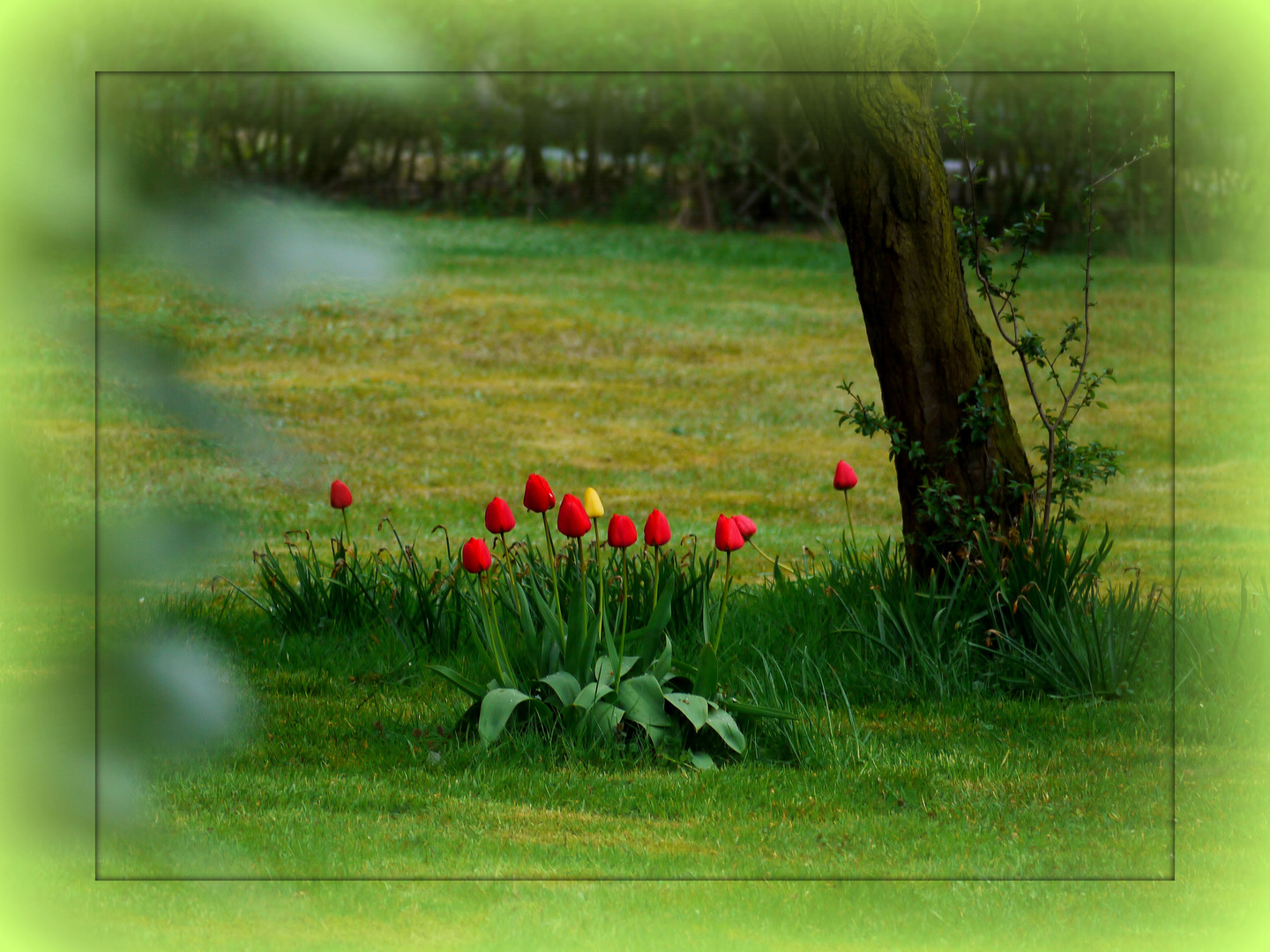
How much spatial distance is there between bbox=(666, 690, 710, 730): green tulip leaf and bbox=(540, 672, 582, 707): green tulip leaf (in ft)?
0.87

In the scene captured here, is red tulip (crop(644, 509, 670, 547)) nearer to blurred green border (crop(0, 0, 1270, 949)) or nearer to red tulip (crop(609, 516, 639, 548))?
red tulip (crop(609, 516, 639, 548))

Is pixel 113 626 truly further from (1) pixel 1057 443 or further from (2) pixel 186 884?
(1) pixel 1057 443

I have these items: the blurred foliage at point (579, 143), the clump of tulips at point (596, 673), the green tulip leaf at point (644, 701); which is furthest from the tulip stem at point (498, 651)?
the blurred foliage at point (579, 143)

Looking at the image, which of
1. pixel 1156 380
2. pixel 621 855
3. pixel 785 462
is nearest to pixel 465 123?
pixel 785 462

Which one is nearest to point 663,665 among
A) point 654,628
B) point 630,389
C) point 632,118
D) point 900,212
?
point 654,628

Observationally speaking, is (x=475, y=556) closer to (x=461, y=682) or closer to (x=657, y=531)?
(x=461, y=682)

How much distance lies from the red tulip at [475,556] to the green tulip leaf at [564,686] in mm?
393

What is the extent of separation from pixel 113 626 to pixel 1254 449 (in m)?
7.15

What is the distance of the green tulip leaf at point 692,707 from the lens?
351cm

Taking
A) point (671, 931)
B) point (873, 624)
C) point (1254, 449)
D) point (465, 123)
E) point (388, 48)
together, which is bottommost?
point (671, 931)

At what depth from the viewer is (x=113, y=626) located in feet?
12.9

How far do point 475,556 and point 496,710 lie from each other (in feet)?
1.53

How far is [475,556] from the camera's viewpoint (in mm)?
3389

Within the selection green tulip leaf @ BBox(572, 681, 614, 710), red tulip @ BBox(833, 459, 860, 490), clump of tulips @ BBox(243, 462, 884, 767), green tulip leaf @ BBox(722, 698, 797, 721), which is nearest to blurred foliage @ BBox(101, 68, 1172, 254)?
red tulip @ BBox(833, 459, 860, 490)
